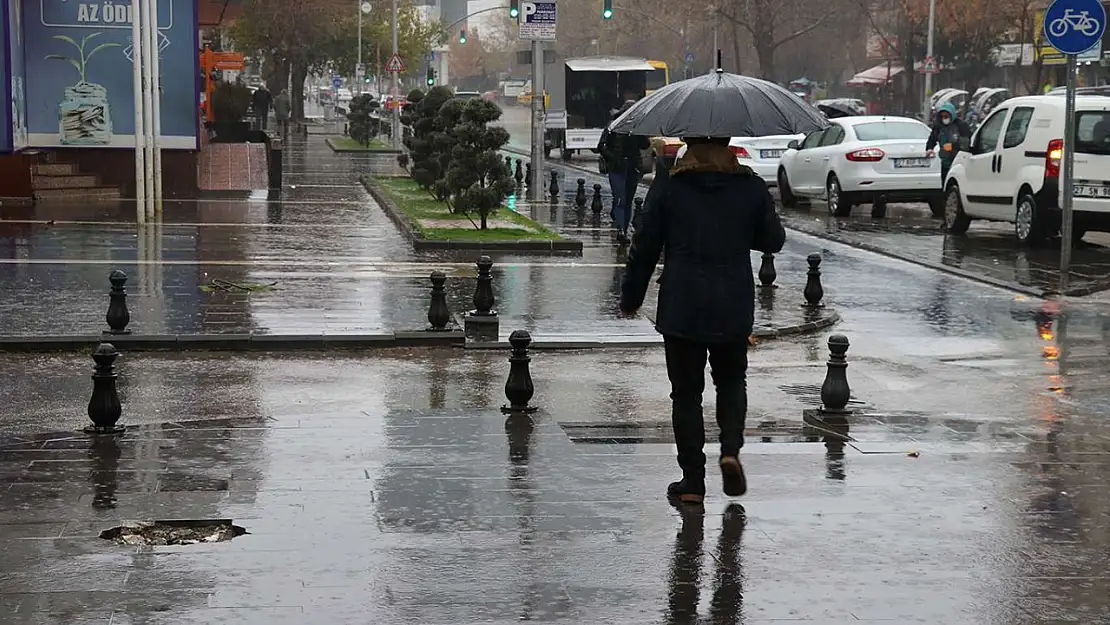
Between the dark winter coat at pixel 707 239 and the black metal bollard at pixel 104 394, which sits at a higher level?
the dark winter coat at pixel 707 239

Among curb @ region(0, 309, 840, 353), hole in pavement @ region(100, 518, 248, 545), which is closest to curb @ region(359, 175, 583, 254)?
curb @ region(0, 309, 840, 353)

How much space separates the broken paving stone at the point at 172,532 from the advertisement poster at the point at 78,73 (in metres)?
21.7

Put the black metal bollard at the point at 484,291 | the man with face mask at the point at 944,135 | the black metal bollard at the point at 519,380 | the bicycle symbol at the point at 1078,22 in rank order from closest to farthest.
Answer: the black metal bollard at the point at 519,380 → the black metal bollard at the point at 484,291 → the bicycle symbol at the point at 1078,22 → the man with face mask at the point at 944,135

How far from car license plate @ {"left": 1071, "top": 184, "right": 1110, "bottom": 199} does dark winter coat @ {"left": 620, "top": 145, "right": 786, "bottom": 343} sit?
1304cm

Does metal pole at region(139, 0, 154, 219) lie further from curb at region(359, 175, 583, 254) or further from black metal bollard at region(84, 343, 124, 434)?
black metal bollard at region(84, 343, 124, 434)

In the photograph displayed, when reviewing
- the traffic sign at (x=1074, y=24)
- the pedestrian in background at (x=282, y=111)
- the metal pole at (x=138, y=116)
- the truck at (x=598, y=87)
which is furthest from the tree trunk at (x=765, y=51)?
the traffic sign at (x=1074, y=24)

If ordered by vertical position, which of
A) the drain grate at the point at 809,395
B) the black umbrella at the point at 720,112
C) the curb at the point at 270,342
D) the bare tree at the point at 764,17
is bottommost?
the drain grate at the point at 809,395

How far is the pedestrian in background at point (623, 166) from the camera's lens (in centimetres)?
2108

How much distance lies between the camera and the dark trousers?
727cm

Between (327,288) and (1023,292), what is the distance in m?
6.85

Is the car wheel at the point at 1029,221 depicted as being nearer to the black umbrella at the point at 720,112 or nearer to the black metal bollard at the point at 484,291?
the black metal bollard at the point at 484,291

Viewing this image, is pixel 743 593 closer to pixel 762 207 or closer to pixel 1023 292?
pixel 762 207

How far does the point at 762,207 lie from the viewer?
7.21 metres

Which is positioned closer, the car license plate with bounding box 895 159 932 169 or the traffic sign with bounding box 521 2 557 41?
the car license plate with bounding box 895 159 932 169
